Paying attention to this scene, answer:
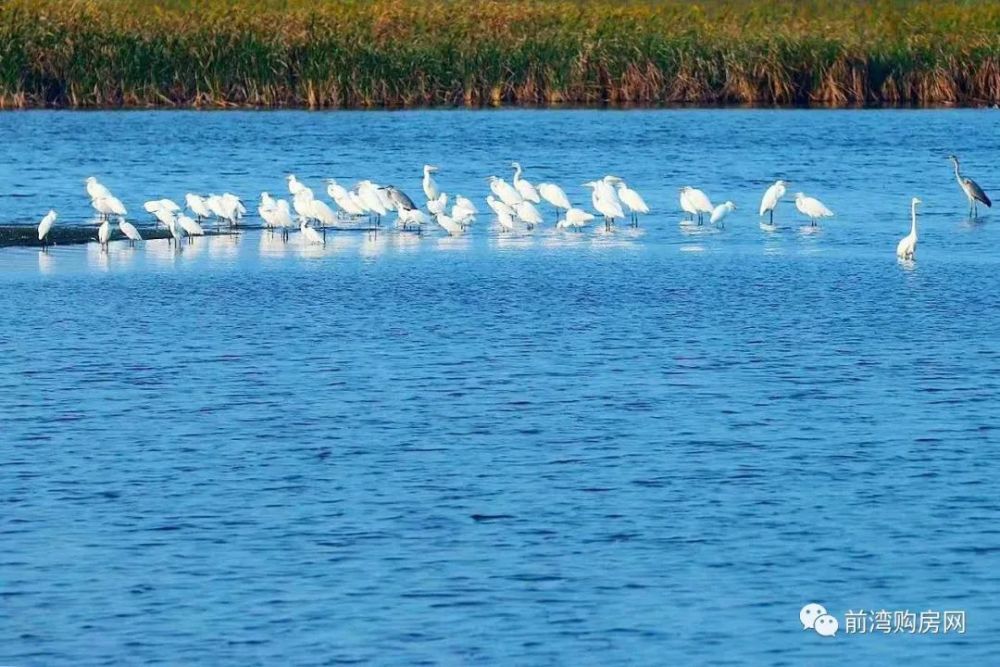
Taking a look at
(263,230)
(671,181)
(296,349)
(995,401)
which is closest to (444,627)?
(995,401)

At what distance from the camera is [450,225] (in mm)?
20969

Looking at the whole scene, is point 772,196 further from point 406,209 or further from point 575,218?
point 406,209

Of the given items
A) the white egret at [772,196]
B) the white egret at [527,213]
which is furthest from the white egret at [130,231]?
the white egret at [772,196]

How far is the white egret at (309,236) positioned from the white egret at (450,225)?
1.24 meters

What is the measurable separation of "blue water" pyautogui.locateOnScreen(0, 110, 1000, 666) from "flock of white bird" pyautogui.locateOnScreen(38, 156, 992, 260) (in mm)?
294

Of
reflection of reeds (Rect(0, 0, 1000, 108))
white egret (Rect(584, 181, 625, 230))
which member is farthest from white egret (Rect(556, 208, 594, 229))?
reflection of reeds (Rect(0, 0, 1000, 108))

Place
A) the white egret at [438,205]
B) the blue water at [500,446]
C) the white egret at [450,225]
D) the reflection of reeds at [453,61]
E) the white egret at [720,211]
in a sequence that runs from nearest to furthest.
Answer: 1. the blue water at [500,446]
2. the white egret at [450,225]
3. the white egret at [720,211]
4. the white egret at [438,205]
5. the reflection of reeds at [453,61]

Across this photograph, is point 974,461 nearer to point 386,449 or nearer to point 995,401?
point 995,401

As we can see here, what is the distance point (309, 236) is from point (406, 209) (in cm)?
146

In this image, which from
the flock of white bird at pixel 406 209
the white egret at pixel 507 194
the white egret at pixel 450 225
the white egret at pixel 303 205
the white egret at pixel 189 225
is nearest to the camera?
the white egret at pixel 189 225

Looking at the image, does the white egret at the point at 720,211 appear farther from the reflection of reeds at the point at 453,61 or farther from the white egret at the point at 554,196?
the reflection of reeds at the point at 453,61

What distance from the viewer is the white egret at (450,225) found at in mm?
20969

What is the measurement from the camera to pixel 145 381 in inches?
503

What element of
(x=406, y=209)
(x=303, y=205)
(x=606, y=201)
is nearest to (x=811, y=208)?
(x=606, y=201)
